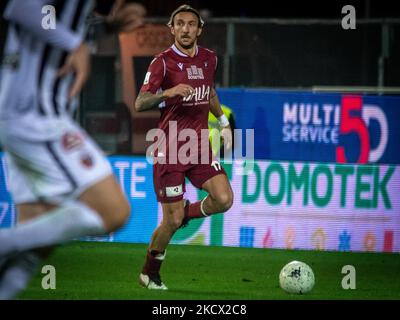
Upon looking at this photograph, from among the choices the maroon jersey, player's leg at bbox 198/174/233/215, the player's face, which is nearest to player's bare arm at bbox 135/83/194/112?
the maroon jersey

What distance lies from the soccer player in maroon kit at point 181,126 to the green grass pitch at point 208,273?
42cm

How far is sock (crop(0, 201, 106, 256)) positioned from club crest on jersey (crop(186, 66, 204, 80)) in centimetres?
337

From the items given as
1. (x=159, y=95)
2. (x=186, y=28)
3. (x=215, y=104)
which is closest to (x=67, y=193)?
(x=159, y=95)

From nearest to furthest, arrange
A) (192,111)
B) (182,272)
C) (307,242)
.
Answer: (192,111) → (182,272) → (307,242)

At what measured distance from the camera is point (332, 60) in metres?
14.3

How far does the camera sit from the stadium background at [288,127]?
10961 millimetres

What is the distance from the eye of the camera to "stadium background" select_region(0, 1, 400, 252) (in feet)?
36.0

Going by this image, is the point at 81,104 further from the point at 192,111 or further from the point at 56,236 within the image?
the point at 56,236

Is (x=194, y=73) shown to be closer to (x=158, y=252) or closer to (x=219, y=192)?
(x=219, y=192)

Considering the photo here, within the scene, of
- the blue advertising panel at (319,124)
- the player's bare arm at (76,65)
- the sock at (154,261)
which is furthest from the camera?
the blue advertising panel at (319,124)

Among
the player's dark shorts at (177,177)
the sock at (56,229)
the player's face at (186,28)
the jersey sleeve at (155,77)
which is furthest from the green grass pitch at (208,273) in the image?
the sock at (56,229)

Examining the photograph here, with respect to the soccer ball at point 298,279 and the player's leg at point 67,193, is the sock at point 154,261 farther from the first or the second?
the player's leg at point 67,193
